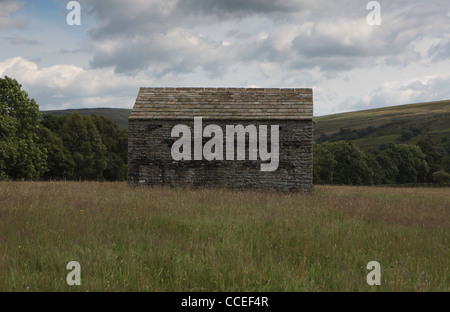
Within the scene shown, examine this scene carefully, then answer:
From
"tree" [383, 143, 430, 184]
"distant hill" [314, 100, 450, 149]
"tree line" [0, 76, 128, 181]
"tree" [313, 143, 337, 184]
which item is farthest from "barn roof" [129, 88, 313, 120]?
"distant hill" [314, 100, 450, 149]

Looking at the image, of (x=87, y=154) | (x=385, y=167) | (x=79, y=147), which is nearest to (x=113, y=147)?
(x=87, y=154)

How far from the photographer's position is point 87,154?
3706 centimetres

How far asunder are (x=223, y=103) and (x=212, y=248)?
12.7 m

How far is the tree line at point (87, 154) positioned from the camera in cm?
2477

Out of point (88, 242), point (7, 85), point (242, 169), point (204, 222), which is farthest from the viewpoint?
point (7, 85)

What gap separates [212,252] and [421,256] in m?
3.27

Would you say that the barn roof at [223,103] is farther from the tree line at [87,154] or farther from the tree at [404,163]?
the tree at [404,163]

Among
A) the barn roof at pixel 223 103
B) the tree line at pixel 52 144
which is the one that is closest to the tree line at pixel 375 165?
the tree line at pixel 52 144

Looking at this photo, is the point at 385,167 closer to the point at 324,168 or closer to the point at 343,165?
the point at 343,165

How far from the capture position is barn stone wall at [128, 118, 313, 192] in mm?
15695

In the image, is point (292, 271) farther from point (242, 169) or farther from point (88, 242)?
point (242, 169)

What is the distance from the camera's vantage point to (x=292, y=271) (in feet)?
14.6

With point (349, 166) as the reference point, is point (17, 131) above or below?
above
